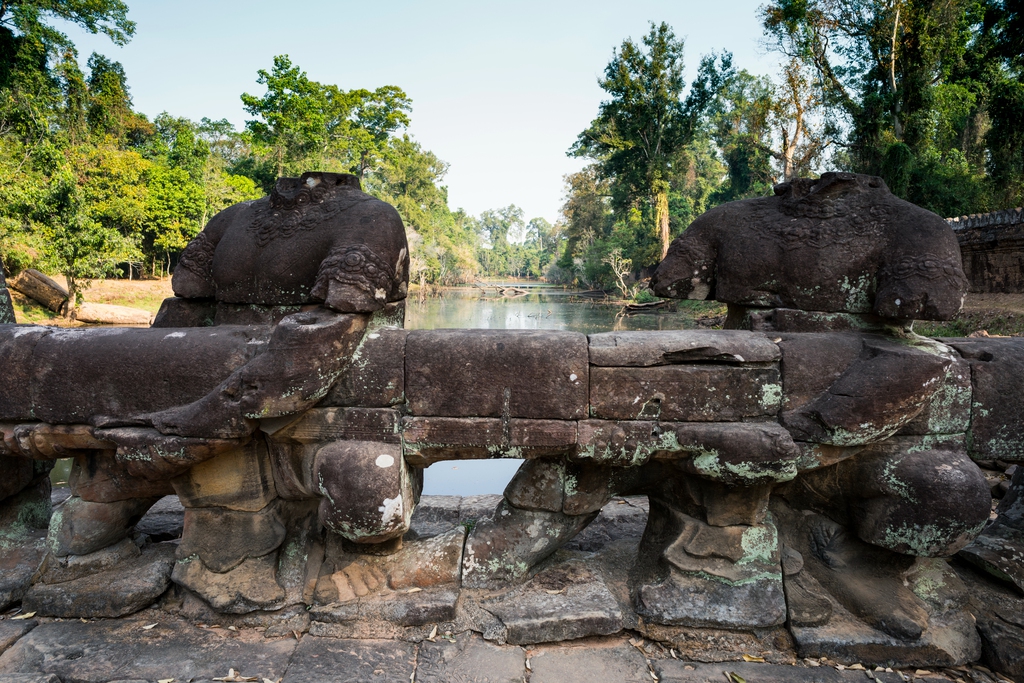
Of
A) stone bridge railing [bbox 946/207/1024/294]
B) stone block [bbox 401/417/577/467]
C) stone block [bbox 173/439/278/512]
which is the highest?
stone bridge railing [bbox 946/207/1024/294]

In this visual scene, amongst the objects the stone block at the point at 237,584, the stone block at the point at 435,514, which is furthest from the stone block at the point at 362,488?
the stone block at the point at 435,514

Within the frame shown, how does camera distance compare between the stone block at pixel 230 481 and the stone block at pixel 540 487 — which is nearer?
the stone block at pixel 230 481

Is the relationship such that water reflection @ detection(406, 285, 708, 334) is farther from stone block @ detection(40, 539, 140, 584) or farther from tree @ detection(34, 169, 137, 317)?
tree @ detection(34, 169, 137, 317)

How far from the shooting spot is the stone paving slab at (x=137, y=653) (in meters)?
2.42

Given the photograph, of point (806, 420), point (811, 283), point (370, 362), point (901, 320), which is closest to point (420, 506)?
point (370, 362)

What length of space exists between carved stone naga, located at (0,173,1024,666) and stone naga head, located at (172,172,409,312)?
0.05ft

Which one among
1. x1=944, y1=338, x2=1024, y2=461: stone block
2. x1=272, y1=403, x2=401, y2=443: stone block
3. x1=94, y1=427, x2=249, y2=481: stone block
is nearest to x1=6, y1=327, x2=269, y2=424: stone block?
x1=94, y1=427, x2=249, y2=481: stone block

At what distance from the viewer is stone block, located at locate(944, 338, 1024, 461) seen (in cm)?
269

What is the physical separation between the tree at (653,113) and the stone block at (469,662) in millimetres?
23250

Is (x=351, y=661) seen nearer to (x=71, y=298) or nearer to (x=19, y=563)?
(x=19, y=563)

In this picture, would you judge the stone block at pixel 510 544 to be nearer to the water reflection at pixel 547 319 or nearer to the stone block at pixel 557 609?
the stone block at pixel 557 609

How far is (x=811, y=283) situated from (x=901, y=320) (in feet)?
1.39

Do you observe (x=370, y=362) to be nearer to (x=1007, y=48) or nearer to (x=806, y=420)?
(x=806, y=420)

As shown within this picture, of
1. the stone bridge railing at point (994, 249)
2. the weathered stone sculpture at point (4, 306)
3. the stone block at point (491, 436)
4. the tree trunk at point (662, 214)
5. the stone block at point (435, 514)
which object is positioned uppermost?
the tree trunk at point (662, 214)
